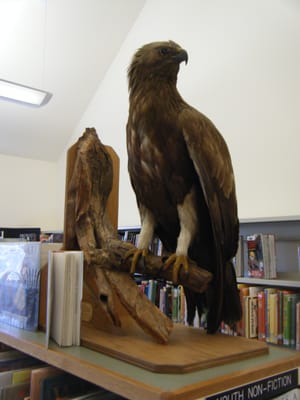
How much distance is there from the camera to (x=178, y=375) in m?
0.67

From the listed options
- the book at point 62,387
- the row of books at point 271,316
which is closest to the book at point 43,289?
the book at point 62,387

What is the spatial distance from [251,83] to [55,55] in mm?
2030

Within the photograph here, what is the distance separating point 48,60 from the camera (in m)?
3.74

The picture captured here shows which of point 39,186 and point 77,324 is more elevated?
point 39,186

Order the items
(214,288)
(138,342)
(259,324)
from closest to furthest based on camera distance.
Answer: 1. (138,342)
2. (214,288)
3. (259,324)

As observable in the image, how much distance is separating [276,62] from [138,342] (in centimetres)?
231

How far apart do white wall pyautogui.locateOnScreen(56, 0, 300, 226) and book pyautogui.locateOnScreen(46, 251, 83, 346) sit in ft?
5.84

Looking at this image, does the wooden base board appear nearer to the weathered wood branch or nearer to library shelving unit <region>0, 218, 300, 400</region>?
library shelving unit <region>0, 218, 300, 400</region>

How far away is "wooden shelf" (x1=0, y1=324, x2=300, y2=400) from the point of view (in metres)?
0.61

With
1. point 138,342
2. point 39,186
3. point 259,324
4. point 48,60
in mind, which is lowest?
point 259,324

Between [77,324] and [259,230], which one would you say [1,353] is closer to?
[77,324]

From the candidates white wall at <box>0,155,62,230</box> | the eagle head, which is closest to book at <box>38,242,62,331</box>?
the eagle head

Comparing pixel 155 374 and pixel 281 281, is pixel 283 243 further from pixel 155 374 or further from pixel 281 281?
pixel 155 374

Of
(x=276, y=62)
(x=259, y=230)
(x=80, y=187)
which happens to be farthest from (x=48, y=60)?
(x=80, y=187)
